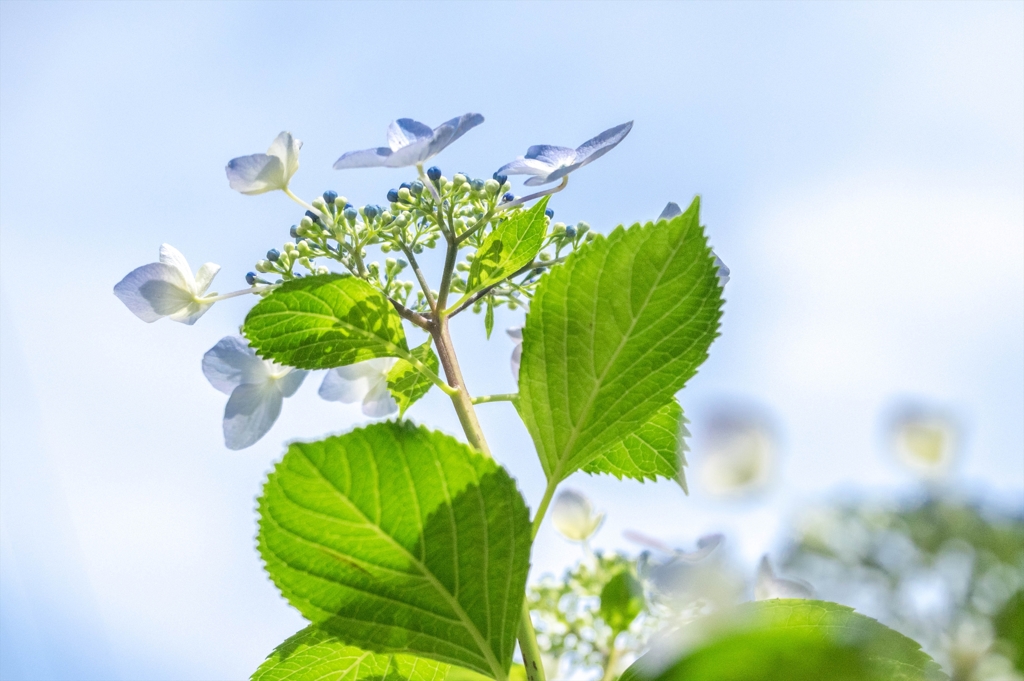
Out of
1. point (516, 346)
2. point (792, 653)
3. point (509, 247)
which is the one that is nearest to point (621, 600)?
point (516, 346)

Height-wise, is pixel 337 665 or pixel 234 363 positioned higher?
pixel 234 363

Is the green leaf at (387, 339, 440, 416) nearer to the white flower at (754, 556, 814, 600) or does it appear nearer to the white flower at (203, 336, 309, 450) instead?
the white flower at (203, 336, 309, 450)

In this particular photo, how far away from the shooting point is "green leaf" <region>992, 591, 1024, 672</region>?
224 mm

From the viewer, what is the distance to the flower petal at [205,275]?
3.46 feet

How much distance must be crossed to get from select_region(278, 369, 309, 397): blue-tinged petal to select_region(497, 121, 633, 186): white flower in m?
0.38

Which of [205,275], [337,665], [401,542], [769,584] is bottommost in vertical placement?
[769,584]

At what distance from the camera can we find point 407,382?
100cm

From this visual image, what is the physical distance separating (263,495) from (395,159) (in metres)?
0.41

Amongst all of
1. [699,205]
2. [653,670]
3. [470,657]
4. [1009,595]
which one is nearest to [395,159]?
[699,205]

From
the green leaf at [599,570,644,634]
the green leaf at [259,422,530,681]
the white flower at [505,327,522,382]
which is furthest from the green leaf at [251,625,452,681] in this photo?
the white flower at [505,327,522,382]

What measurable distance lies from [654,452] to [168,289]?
2.17 feet

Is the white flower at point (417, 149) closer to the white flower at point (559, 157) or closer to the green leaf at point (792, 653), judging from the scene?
the white flower at point (559, 157)

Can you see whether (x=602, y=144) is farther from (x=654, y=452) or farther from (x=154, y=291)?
(x=154, y=291)

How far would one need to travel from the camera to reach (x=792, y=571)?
0.91 feet
